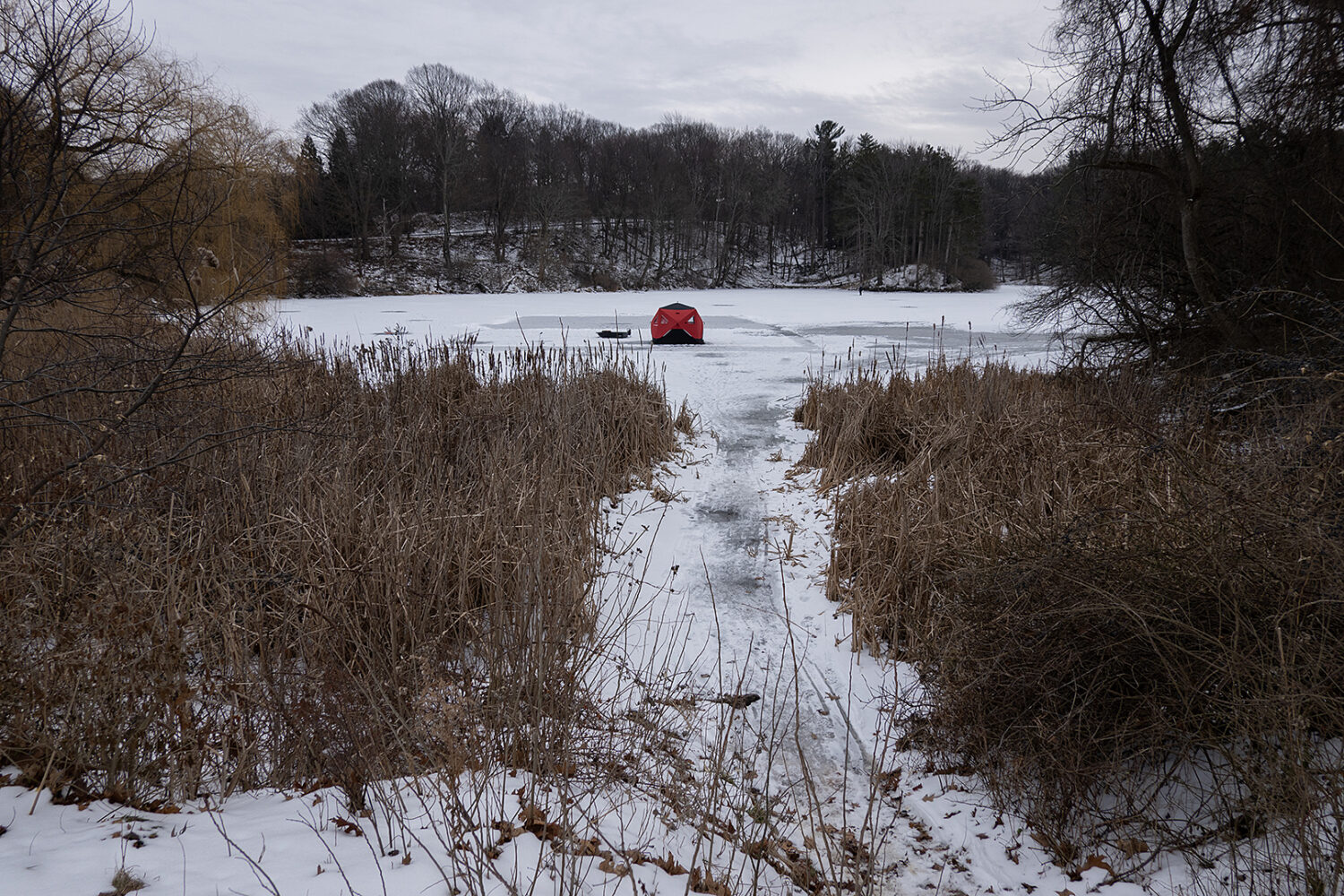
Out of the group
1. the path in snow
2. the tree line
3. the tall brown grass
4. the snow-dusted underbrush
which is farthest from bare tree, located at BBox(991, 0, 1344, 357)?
the tree line

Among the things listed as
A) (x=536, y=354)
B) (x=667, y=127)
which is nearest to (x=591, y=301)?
(x=536, y=354)

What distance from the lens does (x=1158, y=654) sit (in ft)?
8.38

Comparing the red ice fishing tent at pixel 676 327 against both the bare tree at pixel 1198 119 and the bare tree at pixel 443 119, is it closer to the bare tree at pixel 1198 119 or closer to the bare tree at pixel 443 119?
the bare tree at pixel 1198 119

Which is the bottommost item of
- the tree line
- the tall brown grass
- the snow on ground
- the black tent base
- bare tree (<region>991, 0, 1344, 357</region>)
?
the snow on ground

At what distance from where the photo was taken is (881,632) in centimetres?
446

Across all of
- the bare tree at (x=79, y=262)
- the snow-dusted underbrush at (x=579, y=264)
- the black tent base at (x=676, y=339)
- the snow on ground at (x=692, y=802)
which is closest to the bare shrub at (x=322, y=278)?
the snow-dusted underbrush at (x=579, y=264)

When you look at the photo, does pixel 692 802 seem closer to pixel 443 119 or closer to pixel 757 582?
pixel 757 582

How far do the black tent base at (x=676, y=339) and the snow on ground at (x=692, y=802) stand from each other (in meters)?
7.98

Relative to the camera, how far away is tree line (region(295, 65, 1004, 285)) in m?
42.6

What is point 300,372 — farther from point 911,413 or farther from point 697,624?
point 911,413

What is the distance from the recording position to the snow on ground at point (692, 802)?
2.09m

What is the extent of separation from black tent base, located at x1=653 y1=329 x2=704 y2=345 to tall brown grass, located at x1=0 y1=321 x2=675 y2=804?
9.40m

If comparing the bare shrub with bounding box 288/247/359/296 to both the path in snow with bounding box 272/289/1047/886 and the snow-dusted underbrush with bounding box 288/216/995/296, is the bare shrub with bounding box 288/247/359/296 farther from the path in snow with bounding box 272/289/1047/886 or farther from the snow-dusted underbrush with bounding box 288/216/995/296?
the path in snow with bounding box 272/289/1047/886

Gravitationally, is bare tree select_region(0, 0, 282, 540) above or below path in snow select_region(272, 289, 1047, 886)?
above
